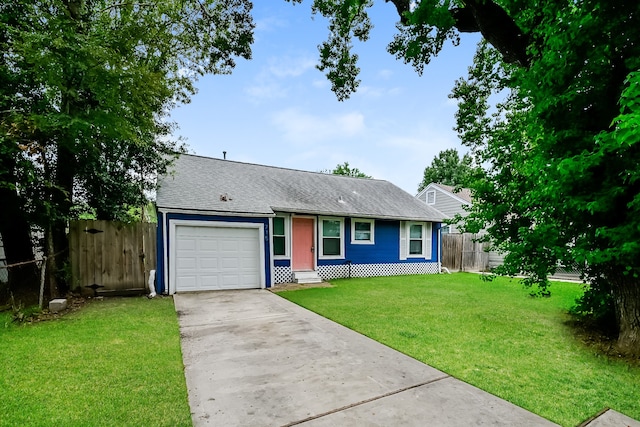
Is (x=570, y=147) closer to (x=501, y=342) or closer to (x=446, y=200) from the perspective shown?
(x=501, y=342)

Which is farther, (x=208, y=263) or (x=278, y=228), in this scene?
(x=278, y=228)

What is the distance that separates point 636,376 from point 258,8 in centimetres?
1098

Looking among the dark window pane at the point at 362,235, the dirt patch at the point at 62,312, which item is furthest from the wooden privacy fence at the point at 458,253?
the dirt patch at the point at 62,312

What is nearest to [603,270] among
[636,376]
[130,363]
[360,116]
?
[636,376]

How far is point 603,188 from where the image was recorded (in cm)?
391

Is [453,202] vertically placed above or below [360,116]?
below

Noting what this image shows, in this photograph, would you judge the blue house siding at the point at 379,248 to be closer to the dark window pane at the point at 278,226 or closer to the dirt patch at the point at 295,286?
the dirt patch at the point at 295,286

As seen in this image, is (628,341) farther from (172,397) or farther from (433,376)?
(172,397)

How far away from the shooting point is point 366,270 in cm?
1289

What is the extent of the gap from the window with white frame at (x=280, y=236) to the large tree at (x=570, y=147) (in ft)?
21.9

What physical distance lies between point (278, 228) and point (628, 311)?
8.86 meters

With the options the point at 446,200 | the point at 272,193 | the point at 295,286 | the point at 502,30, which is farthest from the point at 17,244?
the point at 446,200

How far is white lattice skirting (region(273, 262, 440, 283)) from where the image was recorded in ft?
35.2

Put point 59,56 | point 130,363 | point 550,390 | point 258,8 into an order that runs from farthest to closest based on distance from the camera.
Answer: point 258,8 → point 59,56 → point 130,363 → point 550,390
